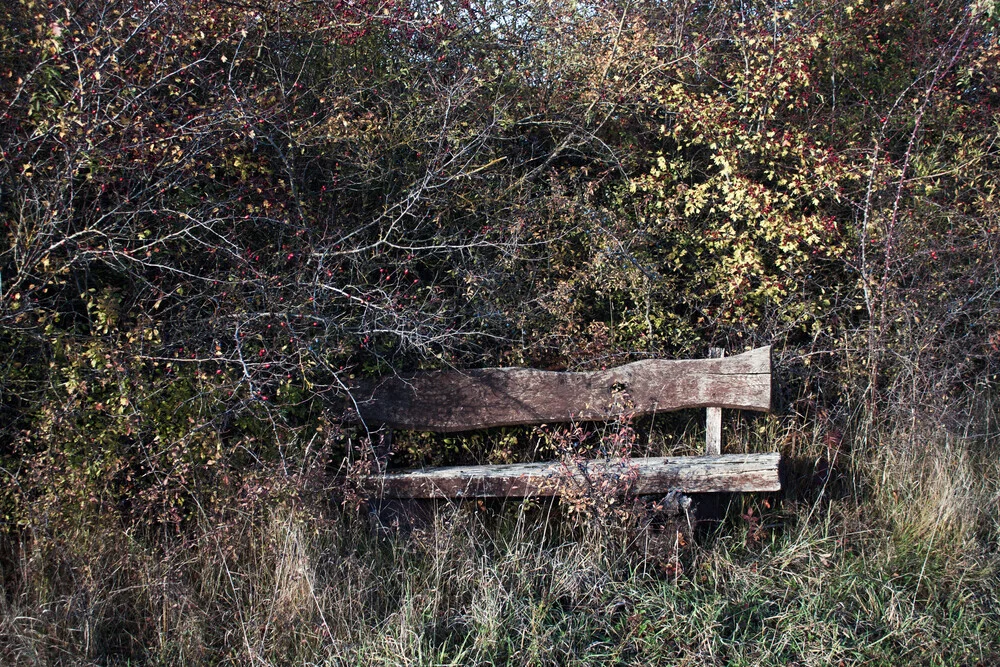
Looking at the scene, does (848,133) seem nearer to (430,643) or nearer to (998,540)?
(998,540)

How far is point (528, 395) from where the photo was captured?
475cm

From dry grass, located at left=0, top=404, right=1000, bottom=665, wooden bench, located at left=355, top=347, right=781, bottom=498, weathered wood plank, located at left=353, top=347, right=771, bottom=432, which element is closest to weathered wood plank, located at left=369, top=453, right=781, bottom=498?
wooden bench, located at left=355, top=347, right=781, bottom=498

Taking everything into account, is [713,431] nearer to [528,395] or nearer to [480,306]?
[528,395]

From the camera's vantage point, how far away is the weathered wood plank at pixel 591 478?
3.94 metres

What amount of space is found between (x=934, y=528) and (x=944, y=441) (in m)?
0.80

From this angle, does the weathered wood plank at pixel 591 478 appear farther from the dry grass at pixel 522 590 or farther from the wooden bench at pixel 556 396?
the dry grass at pixel 522 590

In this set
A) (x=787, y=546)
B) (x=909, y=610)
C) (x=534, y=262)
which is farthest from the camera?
(x=534, y=262)

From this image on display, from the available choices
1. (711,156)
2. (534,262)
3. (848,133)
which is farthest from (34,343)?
(848,133)

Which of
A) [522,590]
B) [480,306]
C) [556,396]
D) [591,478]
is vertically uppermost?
[480,306]

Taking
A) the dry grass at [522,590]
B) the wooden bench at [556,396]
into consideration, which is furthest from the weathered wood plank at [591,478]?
the dry grass at [522,590]

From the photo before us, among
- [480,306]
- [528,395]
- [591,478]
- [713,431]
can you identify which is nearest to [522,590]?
[591,478]

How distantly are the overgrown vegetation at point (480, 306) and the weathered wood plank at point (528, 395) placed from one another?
167 mm

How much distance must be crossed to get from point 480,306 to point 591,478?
156cm

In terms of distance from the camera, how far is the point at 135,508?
3949 mm
